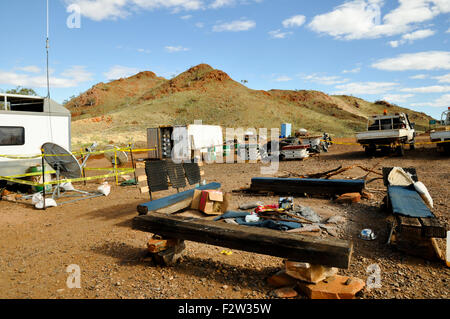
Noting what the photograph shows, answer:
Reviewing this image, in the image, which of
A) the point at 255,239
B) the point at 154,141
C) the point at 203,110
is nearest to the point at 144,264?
the point at 255,239

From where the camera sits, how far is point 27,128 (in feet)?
32.3

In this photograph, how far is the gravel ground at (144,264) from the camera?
10.5 ft

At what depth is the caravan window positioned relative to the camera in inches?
371

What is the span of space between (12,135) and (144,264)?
844cm

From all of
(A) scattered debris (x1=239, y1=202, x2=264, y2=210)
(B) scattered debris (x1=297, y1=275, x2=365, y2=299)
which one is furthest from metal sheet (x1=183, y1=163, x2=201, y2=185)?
(B) scattered debris (x1=297, y1=275, x2=365, y2=299)

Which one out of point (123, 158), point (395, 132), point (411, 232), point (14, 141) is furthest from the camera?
point (395, 132)

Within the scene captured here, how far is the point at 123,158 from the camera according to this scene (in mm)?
12680

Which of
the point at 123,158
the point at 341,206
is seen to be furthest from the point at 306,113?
the point at 341,206

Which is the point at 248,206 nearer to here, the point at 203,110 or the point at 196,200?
the point at 196,200

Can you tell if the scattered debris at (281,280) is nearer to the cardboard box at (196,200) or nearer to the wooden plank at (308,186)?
the cardboard box at (196,200)

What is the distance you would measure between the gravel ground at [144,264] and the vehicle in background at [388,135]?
9777 millimetres
